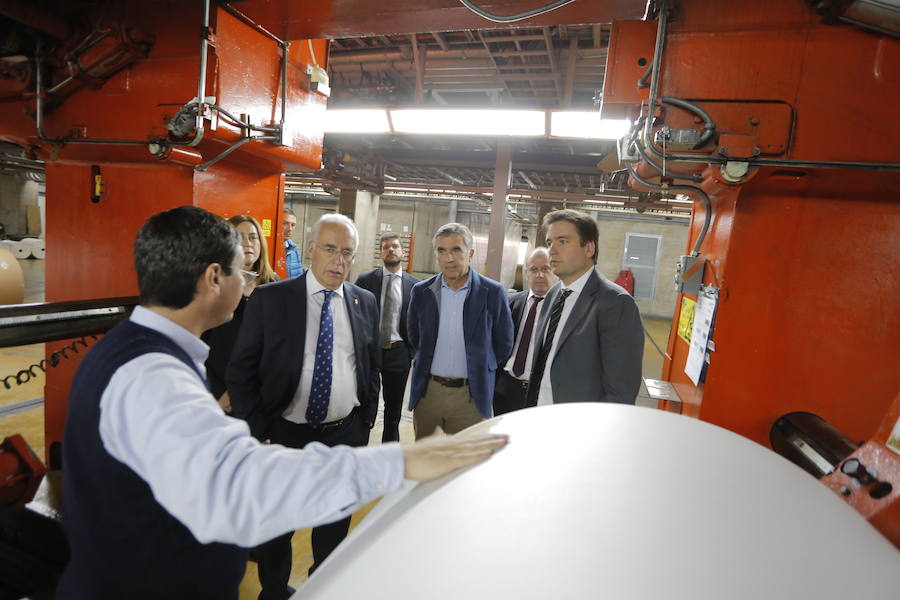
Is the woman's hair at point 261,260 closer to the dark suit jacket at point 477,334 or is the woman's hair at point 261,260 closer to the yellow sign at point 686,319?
the dark suit jacket at point 477,334

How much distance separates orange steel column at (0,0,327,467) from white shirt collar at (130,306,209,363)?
1.61 metres

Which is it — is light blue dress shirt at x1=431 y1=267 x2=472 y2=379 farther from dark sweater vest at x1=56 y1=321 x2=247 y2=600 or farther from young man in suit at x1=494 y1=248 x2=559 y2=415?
dark sweater vest at x1=56 y1=321 x2=247 y2=600

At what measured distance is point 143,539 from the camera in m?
0.94

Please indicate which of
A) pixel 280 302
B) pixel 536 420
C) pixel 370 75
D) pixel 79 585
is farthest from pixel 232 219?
pixel 370 75

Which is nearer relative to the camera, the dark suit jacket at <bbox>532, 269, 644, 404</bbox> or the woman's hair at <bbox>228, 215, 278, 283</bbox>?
the dark suit jacket at <bbox>532, 269, 644, 404</bbox>

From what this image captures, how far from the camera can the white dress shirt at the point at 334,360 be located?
7.13 feet

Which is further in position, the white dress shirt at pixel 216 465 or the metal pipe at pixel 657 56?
the metal pipe at pixel 657 56

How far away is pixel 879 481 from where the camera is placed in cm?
103

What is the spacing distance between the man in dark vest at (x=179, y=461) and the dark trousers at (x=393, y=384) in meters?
2.71

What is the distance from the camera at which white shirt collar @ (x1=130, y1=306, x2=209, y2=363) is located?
993 millimetres

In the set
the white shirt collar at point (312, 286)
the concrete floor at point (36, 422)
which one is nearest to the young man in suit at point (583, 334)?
the white shirt collar at point (312, 286)

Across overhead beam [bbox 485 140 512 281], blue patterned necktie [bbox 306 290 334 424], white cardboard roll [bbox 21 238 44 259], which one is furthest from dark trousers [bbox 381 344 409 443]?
white cardboard roll [bbox 21 238 44 259]

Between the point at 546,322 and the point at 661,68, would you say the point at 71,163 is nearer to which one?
the point at 546,322

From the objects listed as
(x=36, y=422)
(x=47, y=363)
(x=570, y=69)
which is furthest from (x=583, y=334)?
(x=36, y=422)
